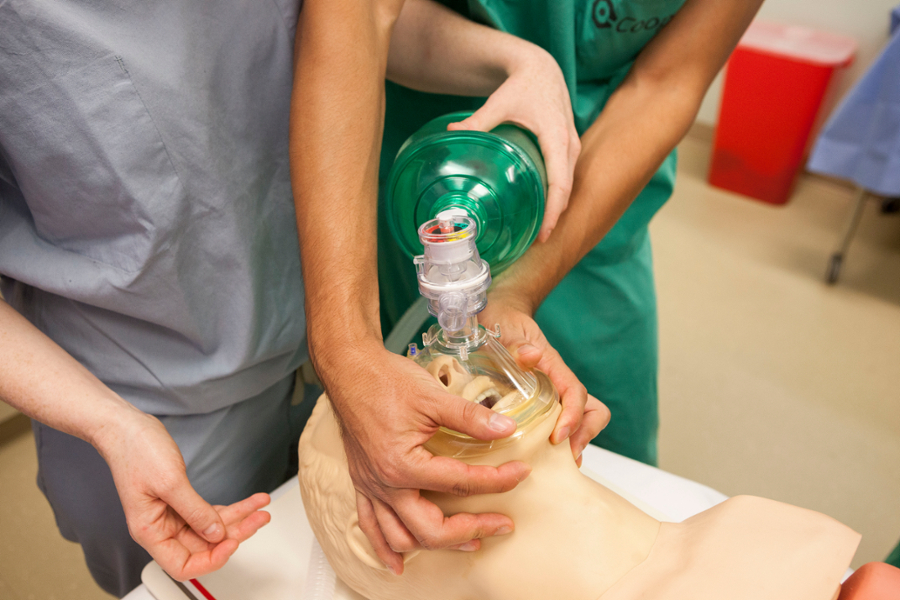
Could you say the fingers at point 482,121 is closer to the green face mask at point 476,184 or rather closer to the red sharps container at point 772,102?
the green face mask at point 476,184

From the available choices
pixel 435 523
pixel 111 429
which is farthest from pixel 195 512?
pixel 435 523

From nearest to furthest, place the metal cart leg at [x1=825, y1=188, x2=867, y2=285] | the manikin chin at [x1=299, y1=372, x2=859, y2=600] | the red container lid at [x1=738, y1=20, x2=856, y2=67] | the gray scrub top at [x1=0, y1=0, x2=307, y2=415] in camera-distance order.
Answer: the manikin chin at [x1=299, y1=372, x2=859, y2=600] → the gray scrub top at [x1=0, y1=0, x2=307, y2=415] → the metal cart leg at [x1=825, y1=188, x2=867, y2=285] → the red container lid at [x1=738, y1=20, x2=856, y2=67]

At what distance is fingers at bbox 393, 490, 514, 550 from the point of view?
1.97 ft

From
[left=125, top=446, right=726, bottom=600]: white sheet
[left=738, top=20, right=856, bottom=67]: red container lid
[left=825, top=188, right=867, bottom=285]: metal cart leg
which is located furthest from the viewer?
[left=738, top=20, right=856, bottom=67]: red container lid

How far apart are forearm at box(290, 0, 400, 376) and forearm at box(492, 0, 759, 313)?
268 millimetres

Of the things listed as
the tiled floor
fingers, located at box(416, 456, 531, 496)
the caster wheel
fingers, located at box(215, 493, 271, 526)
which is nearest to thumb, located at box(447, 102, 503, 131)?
fingers, located at box(416, 456, 531, 496)

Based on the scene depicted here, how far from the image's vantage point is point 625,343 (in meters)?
1.24

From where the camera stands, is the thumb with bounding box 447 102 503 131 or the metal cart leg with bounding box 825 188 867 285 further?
the metal cart leg with bounding box 825 188 867 285

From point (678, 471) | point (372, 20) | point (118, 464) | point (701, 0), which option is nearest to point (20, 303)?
point (118, 464)

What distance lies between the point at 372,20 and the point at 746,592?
0.72m

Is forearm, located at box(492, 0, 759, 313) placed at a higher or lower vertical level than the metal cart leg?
higher

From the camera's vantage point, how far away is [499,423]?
0.56m

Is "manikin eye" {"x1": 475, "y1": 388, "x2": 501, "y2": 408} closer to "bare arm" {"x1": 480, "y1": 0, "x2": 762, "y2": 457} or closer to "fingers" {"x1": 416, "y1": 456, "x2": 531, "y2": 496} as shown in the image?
"fingers" {"x1": 416, "y1": 456, "x2": 531, "y2": 496}

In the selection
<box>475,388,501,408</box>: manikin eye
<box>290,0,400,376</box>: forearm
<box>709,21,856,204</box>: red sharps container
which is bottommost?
<box>709,21,856,204</box>: red sharps container
